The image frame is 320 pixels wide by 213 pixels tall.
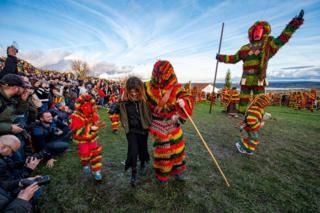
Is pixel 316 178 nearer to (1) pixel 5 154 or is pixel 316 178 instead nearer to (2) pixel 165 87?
(2) pixel 165 87

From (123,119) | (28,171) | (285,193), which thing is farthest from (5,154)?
(285,193)

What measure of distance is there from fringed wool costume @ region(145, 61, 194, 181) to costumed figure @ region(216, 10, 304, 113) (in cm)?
352

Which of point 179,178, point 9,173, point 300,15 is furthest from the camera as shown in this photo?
point 300,15

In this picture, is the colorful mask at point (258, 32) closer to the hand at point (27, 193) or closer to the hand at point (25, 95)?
the hand at point (27, 193)

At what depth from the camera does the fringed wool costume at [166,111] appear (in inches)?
96.7

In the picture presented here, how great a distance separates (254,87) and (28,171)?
5.89 m

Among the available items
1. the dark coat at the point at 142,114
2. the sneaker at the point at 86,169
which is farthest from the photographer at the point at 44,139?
the dark coat at the point at 142,114

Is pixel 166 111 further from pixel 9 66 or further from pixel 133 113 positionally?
pixel 9 66

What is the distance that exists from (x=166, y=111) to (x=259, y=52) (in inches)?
159

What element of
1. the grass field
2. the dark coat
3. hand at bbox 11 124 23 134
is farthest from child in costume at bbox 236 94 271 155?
hand at bbox 11 124 23 134

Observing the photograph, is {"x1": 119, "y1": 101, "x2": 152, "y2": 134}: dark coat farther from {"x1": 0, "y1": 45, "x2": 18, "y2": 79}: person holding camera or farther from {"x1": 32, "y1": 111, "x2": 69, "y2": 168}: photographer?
{"x1": 0, "y1": 45, "x2": 18, "y2": 79}: person holding camera

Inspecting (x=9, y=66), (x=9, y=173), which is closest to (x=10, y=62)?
(x=9, y=66)

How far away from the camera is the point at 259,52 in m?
4.65

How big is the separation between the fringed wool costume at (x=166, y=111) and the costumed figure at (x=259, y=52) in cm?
352
